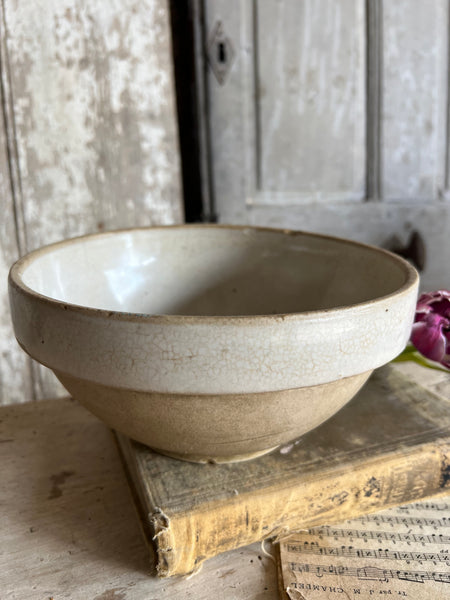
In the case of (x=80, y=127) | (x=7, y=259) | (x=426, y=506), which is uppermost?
(x=80, y=127)

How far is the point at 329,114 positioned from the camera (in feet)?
4.72

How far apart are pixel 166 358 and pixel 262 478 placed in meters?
0.19

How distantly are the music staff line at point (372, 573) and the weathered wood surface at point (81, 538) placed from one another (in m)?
0.03

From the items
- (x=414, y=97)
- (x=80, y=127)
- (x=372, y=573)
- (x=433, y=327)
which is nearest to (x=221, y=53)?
(x=80, y=127)

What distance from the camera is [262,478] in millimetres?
528

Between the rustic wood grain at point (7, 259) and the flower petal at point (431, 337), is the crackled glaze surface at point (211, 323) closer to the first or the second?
the flower petal at point (431, 337)

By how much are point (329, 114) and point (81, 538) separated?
1.21 metres

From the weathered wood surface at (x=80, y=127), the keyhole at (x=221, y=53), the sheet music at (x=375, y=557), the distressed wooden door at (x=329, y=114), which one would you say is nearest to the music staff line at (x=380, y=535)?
the sheet music at (x=375, y=557)

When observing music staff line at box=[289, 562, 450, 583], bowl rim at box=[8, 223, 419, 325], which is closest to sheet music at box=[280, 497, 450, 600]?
music staff line at box=[289, 562, 450, 583]

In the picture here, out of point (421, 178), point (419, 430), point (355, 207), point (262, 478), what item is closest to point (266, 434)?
point (262, 478)

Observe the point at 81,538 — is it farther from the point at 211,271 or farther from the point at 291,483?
the point at 211,271

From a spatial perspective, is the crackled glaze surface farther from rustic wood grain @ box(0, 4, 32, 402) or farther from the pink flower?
rustic wood grain @ box(0, 4, 32, 402)

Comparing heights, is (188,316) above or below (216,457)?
above

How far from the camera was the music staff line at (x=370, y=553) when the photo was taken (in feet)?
1.64
